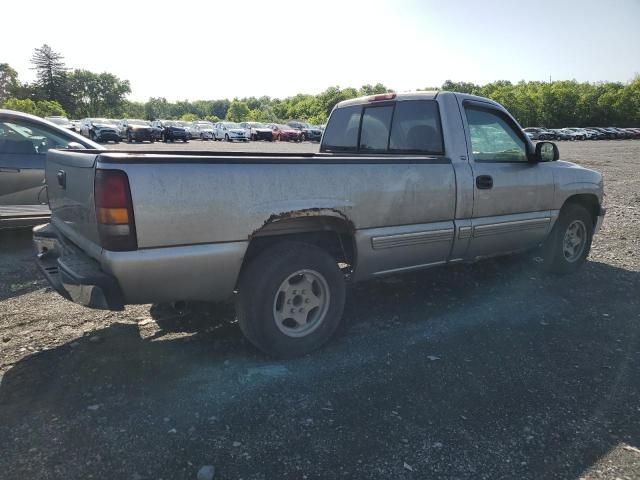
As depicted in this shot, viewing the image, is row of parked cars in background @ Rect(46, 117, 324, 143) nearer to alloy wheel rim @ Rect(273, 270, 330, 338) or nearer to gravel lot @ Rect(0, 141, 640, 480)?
gravel lot @ Rect(0, 141, 640, 480)

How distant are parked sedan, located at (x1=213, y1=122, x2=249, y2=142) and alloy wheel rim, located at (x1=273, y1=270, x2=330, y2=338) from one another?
44.3m

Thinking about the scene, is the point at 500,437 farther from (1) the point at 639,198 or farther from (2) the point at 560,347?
(1) the point at 639,198

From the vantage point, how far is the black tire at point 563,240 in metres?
5.40

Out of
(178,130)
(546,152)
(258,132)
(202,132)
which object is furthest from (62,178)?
(258,132)

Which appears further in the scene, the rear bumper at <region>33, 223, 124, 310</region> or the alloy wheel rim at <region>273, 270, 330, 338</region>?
the alloy wheel rim at <region>273, 270, 330, 338</region>

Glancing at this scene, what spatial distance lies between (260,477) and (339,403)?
77 centimetres

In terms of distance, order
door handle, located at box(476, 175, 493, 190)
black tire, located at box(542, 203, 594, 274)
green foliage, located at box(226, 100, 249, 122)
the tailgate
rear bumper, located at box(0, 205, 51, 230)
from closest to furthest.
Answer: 1. the tailgate
2. door handle, located at box(476, 175, 493, 190)
3. black tire, located at box(542, 203, 594, 274)
4. rear bumper, located at box(0, 205, 51, 230)
5. green foliage, located at box(226, 100, 249, 122)

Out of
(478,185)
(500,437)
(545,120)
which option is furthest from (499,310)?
(545,120)

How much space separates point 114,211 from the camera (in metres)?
2.75

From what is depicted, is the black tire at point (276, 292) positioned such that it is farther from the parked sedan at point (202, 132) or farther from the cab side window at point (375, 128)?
the parked sedan at point (202, 132)

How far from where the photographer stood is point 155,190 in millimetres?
2783

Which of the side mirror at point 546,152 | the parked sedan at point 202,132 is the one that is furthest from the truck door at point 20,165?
the parked sedan at point 202,132

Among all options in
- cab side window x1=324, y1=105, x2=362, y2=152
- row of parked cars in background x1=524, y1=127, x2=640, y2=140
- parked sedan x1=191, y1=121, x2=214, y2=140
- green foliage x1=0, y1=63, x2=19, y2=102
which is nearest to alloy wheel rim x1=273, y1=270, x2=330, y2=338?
cab side window x1=324, y1=105, x2=362, y2=152

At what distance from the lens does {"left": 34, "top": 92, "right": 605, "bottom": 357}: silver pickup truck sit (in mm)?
2826
